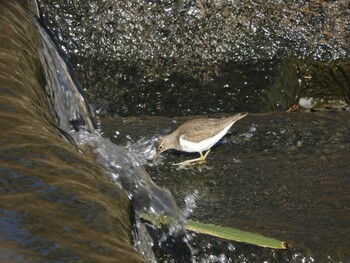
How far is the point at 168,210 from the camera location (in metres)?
6.65

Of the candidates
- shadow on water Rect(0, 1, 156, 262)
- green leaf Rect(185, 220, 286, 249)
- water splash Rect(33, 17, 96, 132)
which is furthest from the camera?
water splash Rect(33, 17, 96, 132)

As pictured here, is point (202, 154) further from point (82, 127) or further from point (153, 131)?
point (82, 127)

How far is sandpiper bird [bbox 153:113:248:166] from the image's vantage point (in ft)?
28.4

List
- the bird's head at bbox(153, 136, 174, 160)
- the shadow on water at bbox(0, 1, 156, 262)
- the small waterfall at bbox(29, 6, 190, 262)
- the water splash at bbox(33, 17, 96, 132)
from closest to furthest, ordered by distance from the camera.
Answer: the shadow on water at bbox(0, 1, 156, 262) → the small waterfall at bbox(29, 6, 190, 262) → the water splash at bbox(33, 17, 96, 132) → the bird's head at bbox(153, 136, 174, 160)

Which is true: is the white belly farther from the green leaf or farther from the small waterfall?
the green leaf

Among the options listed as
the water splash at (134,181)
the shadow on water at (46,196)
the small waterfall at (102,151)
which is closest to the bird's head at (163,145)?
the small waterfall at (102,151)

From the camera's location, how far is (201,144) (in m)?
8.72

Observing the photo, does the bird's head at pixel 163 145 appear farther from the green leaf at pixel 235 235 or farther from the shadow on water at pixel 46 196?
the shadow on water at pixel 46 196

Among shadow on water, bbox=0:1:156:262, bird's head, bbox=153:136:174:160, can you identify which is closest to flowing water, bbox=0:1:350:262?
shadow on water, bbox=0:1:156:262

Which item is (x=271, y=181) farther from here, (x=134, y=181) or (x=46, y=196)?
(x=46, y=196)

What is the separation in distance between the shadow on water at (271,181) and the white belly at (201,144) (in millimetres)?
140

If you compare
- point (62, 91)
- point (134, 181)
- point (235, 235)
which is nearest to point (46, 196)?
point (134, 181)

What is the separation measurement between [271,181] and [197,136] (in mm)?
835

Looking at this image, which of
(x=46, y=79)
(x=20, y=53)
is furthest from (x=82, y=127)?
(x=20, y=53)
